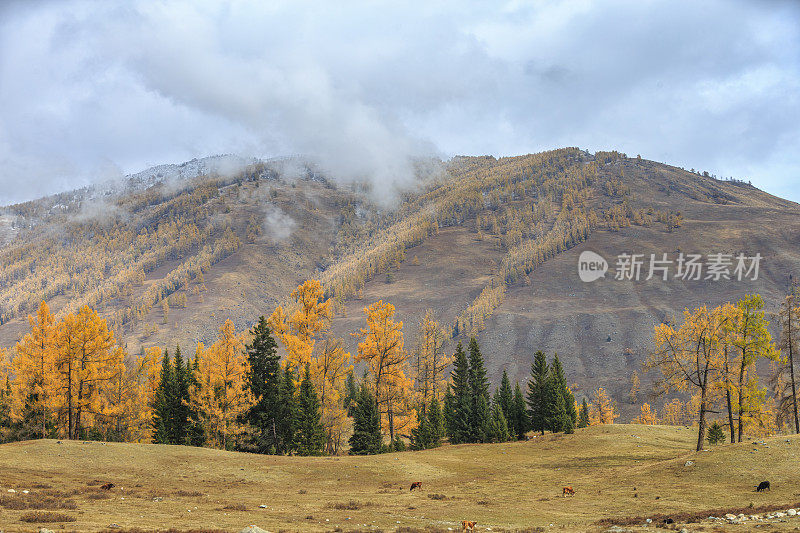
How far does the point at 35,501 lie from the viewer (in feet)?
84.4

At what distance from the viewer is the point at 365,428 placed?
63.3 metres

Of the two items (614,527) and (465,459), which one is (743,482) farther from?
(465,459)

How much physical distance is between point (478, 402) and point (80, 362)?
1984 inches

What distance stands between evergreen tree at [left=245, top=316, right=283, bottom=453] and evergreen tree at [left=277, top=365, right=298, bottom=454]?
1.40ft

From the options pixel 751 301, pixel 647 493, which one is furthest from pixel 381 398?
pixel 751 301

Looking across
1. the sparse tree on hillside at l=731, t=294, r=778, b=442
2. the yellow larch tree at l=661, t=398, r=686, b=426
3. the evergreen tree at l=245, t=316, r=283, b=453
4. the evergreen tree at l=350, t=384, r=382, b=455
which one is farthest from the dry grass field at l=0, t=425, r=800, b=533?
the yellow larch tree at l=661, t=398, r=686, b=426

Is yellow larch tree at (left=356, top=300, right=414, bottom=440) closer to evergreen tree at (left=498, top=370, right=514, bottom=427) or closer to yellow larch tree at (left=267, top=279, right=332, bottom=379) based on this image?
yellow larch tree at (left=267, top=279, right=332, bottom=379)

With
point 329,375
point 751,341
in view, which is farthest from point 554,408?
point 329,375

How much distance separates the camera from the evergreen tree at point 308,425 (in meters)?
59.3

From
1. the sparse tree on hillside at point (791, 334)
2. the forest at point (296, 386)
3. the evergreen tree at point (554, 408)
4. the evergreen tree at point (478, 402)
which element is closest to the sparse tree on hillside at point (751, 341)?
the forest at point (296, 386)

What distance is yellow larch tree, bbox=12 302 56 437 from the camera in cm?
5516

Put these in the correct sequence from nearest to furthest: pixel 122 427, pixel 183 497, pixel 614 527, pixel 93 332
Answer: pixel 614 527 → pixel 183 497 → pixel 93 332 → pixel 122 427

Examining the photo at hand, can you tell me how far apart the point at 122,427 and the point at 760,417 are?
7876 centimetres

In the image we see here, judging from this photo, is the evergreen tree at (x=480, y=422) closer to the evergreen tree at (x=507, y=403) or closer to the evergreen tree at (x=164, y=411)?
the evergreen tree at (x=507, y=403)
